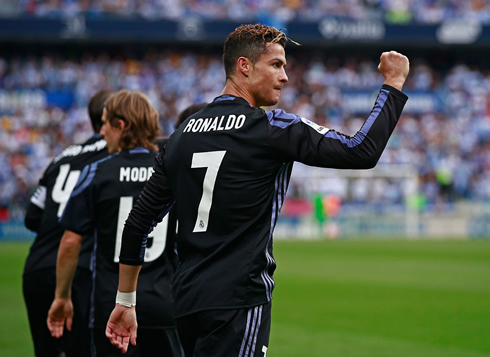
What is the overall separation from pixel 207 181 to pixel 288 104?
27171 mm

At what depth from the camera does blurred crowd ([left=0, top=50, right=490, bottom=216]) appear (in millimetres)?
26531

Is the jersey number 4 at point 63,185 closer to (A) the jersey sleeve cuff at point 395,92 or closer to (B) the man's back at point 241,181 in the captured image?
(B) the man's back at point 241,181

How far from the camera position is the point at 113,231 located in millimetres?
3793

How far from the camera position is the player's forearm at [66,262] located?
12.3 ft

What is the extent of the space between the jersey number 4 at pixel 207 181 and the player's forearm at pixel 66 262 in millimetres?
1270

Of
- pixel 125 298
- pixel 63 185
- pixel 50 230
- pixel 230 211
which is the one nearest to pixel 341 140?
pixel 230 211

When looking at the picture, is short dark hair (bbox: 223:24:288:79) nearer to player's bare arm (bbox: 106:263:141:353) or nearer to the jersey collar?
the jersey collar

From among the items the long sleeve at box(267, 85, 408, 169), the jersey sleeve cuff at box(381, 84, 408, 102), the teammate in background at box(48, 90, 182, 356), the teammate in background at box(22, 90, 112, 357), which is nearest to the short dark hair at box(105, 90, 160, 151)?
the teammate in background at box(48, 90, 182, 356)

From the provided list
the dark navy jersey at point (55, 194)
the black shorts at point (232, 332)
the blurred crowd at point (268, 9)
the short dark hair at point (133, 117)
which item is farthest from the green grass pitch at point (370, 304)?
the blurred crowd at point (268, 9)

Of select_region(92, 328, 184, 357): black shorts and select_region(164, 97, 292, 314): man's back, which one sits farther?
select_region(92, 328, 184, 357): black shorts

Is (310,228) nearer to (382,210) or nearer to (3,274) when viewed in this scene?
(382,210)

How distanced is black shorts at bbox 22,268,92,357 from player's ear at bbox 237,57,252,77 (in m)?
1.92

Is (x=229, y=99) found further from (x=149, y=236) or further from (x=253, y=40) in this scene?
(x=149, y=236)

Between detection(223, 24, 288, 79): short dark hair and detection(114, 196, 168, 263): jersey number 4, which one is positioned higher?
detection(223, 24, 288, 79): short dark hair
